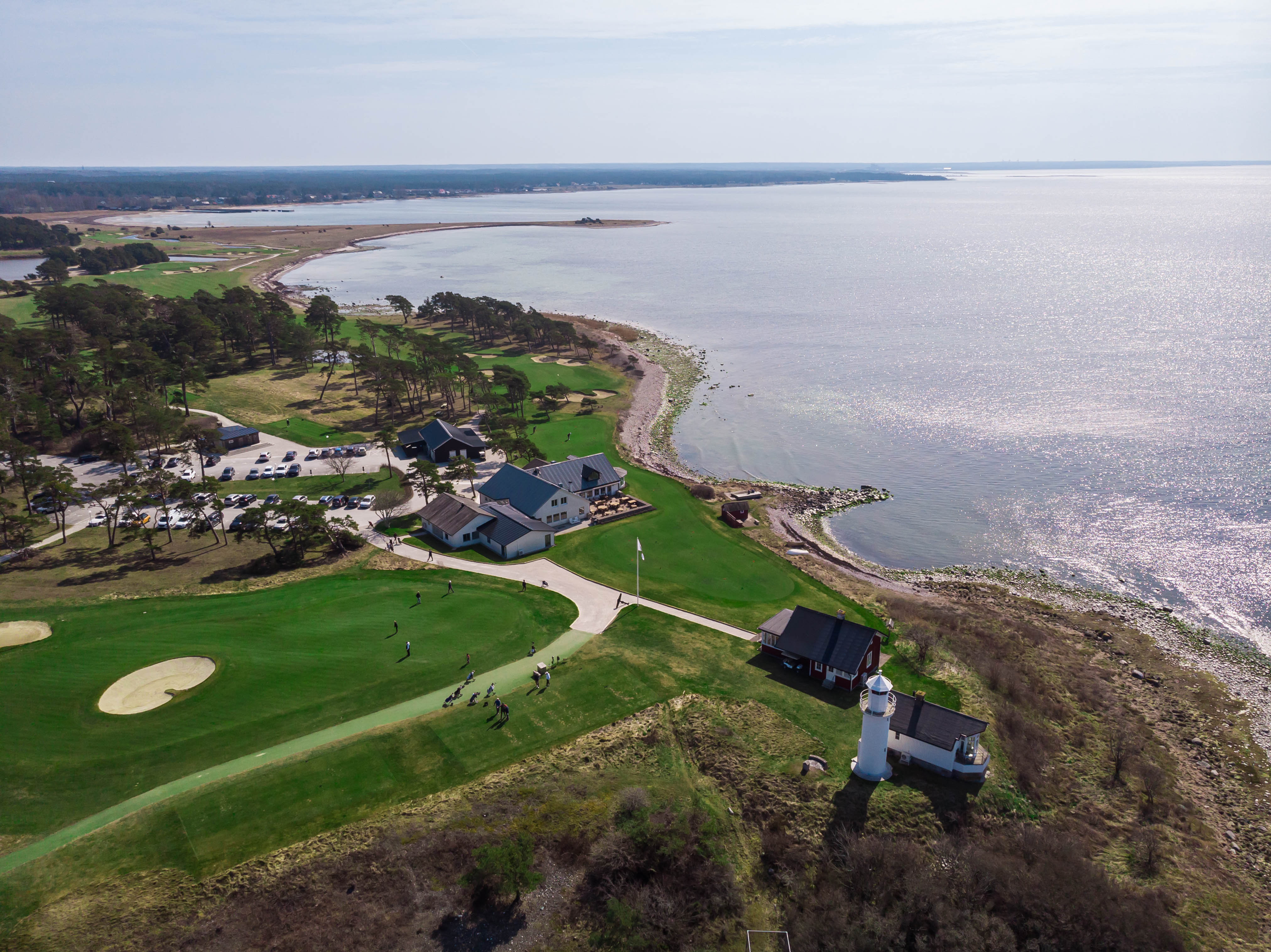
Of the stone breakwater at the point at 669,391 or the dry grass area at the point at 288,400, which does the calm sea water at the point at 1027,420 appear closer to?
the stone breakwater at the point at 669,391

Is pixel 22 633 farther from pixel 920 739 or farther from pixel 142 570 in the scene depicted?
pixel 920 739

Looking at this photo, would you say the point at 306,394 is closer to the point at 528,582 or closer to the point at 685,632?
the point at 528,582

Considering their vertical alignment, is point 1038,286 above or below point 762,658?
above

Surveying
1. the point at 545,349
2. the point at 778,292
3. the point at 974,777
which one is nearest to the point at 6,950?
the point at 974,777

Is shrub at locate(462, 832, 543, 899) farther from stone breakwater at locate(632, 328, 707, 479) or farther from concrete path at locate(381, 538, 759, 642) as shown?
stone breakwater at locate(632, 328, 707, 479)

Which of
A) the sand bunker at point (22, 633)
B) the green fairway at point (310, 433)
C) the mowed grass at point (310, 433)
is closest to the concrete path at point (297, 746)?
the sand bunker at point (22, 633)

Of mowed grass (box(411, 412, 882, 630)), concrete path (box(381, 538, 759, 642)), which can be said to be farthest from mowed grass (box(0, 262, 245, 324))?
mowed grass (box(411, 412, 882, 630))

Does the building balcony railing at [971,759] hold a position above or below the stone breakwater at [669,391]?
below
